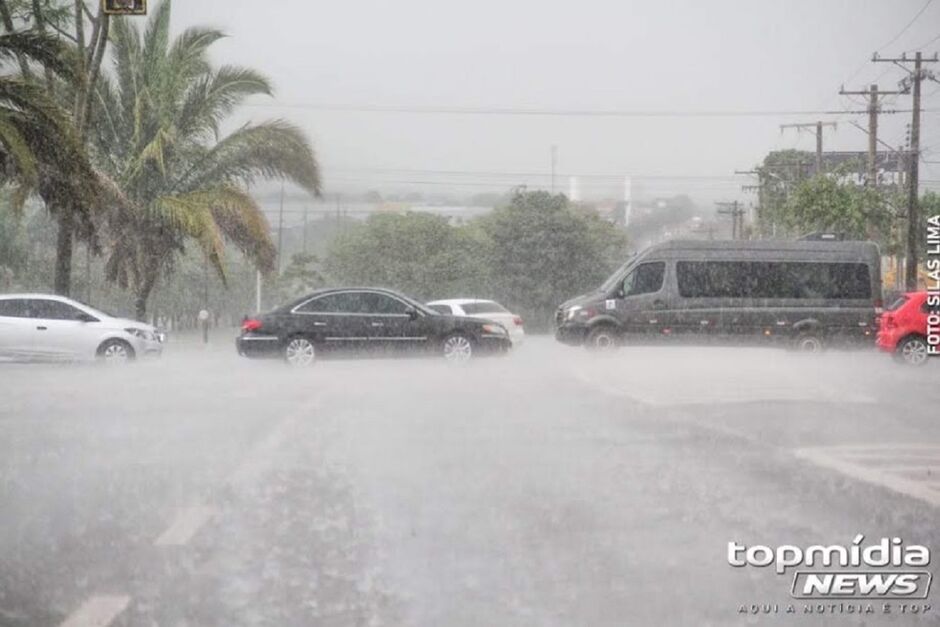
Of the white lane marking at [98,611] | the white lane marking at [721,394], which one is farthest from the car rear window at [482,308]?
the white lane marking at [98,611]

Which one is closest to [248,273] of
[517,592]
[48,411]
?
[48,411]

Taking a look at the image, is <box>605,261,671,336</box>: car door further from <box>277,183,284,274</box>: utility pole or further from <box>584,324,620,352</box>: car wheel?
<box>277,183,284,274</box>: utility pole

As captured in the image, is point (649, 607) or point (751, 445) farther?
point (751, 445)

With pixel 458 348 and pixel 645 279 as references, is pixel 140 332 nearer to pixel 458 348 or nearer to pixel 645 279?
pixel 458 348

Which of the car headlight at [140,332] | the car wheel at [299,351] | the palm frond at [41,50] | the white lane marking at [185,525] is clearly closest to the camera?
the white lane marking at [185,525]

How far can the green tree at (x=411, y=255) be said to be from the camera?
48.0ft

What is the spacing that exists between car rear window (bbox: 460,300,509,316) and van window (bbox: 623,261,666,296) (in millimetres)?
1698

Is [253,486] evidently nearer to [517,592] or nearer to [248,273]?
[517,592]

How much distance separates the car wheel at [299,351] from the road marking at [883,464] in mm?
10676

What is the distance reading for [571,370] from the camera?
2128 centimetres

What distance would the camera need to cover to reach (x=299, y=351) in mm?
19719

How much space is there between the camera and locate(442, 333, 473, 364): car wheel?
Answer: 19500 millimetres

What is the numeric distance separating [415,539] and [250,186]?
38.8ft

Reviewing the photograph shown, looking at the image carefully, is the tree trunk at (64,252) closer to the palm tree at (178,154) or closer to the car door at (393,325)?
the palm tree at (178,154)
